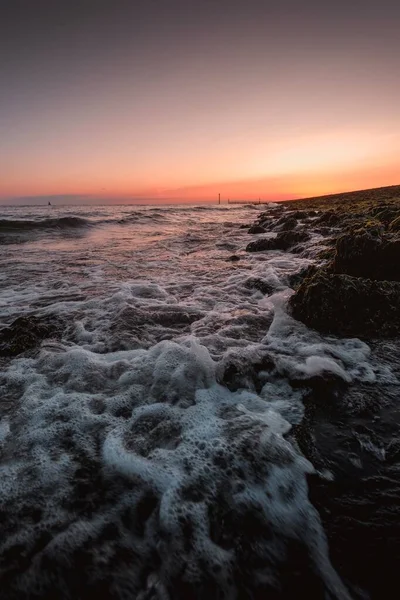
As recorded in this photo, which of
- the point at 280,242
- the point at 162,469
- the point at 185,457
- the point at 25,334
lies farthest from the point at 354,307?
the point at 280,242

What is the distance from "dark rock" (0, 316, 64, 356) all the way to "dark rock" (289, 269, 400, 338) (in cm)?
363

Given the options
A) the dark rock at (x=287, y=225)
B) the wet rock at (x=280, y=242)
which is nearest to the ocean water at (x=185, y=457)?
the wet rock at (x=280, y=242)

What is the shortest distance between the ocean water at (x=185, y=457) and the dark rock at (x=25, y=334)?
16 cm

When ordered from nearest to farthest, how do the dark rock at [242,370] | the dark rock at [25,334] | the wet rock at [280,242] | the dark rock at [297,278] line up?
the dark rock at [242,370] < the dark rock at [25,334] < the dark rock at [297,278] < the wet rock at [280,242]

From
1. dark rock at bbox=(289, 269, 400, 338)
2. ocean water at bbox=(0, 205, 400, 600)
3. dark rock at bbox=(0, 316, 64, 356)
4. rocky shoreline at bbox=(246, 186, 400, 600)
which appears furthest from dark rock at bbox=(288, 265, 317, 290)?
dark rock at bbox=(0, 316, 64, 356)

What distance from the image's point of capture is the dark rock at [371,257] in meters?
5.00

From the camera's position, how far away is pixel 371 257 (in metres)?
5.14

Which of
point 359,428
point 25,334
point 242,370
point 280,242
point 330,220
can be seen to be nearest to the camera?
point 359,428

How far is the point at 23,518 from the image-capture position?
1.93 metres

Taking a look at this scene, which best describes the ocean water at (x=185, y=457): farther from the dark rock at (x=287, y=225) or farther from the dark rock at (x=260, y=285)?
the dark rock at (x=287, y=225)

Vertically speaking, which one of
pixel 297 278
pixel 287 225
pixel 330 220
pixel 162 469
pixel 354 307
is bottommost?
pixel 162 469

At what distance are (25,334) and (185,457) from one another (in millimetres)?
3053

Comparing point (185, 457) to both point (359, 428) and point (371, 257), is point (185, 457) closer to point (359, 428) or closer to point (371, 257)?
point (359, 428)

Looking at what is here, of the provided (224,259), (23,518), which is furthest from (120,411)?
(224,259)
